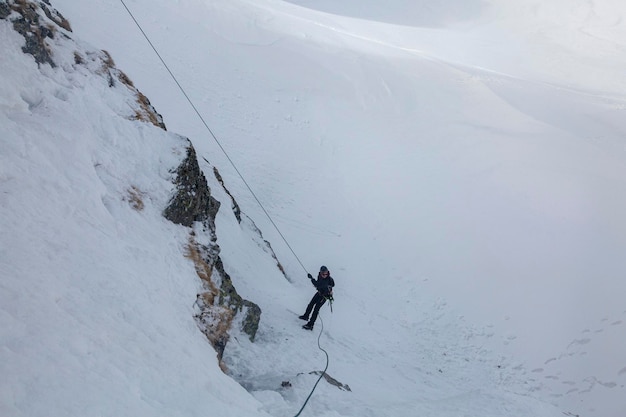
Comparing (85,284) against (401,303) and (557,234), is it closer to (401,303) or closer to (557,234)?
(401,303)

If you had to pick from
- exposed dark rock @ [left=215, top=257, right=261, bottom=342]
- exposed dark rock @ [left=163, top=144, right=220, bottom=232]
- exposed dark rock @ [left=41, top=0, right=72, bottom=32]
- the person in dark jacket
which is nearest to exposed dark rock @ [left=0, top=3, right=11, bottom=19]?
exposed dark rock @ [left=41, top=0, right=72, bottom=32]

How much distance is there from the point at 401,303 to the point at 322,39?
52.8 feet

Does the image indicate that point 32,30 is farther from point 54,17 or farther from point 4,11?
point 54,17

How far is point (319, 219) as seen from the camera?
14492 millimetres

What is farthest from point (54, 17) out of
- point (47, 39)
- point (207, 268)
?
point (207, 268)

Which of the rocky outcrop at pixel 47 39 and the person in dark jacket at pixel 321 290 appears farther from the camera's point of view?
the person in dark jacket at pixel 321 290

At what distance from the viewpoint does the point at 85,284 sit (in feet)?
15.8

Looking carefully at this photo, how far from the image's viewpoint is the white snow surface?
4.77 meters

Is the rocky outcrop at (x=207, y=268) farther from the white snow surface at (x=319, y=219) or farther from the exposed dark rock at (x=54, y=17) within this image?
the exposed dark rock at (x=54, y=17)

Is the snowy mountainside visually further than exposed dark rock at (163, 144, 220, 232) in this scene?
No

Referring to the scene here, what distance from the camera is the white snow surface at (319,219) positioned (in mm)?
4773

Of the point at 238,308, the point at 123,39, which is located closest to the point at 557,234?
the point at 238,308

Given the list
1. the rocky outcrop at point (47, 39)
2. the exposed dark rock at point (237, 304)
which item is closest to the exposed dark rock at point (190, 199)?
the exposed dark rock at point (237, 304)

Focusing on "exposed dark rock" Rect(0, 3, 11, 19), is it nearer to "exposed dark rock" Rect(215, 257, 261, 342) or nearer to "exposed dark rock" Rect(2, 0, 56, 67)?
"exposed dark rock" Rect(2, 0, 56, 67)
